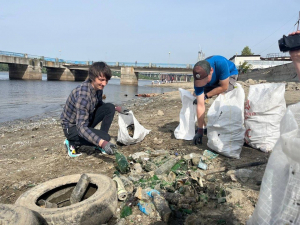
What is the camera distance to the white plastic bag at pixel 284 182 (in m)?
1.04

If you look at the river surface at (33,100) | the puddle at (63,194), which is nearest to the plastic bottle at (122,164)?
the puddle at (63,194)

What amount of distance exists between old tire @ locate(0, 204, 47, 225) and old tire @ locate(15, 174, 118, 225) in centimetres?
19

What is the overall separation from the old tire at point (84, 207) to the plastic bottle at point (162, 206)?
0.38 meters

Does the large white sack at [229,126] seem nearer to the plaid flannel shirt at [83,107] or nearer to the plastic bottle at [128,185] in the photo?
the plastic bottle at [128,185]

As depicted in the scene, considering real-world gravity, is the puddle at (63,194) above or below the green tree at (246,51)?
below

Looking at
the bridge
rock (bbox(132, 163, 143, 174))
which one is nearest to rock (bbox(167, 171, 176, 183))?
rock (bbox(132, 163, 143, 174))

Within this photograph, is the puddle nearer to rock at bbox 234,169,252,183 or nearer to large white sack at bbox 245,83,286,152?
rock at bbox 234,169,252,183

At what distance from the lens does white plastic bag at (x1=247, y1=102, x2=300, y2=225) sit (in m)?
1.04

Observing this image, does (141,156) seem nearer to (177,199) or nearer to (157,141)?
(157,141)

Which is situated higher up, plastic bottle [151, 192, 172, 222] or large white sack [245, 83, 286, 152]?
Answer: large white sack [245, 83, 286, 152]

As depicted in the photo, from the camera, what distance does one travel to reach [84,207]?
1.82m

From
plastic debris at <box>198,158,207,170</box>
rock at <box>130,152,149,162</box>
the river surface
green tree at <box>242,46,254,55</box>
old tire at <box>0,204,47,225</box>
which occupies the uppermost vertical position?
green tree at <box>242,46,254,55</box>

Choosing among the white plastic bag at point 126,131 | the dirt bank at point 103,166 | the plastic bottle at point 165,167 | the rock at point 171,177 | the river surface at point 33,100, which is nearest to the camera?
the dirt bank at point 103,166

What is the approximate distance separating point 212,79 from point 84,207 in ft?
8.65
